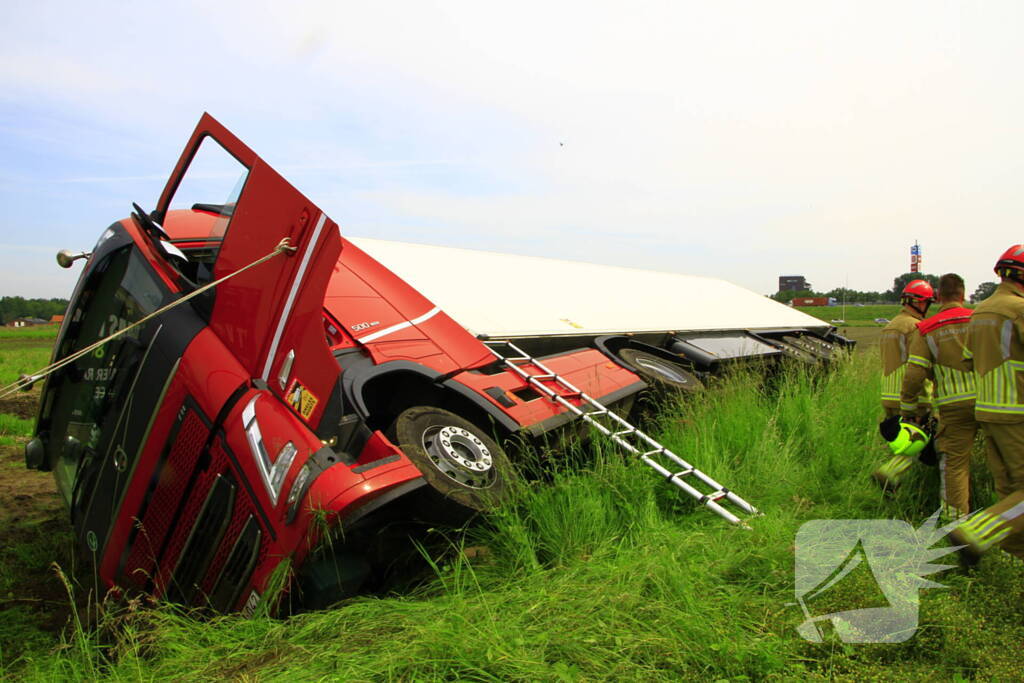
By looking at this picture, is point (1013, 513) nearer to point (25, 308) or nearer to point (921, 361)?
point (921, 361)

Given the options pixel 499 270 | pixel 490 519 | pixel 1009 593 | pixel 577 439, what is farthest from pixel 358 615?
pixel 499 270

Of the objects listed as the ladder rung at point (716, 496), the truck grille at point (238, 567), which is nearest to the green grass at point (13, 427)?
the truck grille at point (238, 567)

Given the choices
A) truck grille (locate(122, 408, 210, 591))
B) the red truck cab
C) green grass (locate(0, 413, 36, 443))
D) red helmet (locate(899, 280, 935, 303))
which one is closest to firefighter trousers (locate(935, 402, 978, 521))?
red helmet (locate(899, 280, 935, 303))

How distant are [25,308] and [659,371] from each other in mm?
87361

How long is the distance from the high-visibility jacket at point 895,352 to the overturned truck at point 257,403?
6.03 feet

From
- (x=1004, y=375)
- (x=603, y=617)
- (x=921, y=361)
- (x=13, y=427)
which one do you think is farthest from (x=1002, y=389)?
(x=13, y=427)

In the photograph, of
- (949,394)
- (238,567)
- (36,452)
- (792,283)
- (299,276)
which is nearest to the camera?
(238,567)

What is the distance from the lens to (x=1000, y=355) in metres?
3.00

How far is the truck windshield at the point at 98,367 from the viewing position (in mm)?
3158

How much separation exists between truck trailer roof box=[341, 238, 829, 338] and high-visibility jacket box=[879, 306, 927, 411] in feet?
6.93

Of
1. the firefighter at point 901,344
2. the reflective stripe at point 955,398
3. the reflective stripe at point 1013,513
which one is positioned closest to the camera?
the reflective stripe at point 1013,513

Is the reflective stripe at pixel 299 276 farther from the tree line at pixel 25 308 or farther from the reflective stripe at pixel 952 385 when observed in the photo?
the tree line at pixel 25 308

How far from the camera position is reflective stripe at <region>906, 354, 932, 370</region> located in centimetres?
380

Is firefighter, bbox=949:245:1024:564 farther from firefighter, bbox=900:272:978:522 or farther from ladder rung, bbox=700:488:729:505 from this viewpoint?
ladder rung, bbox=700:488:729:505
